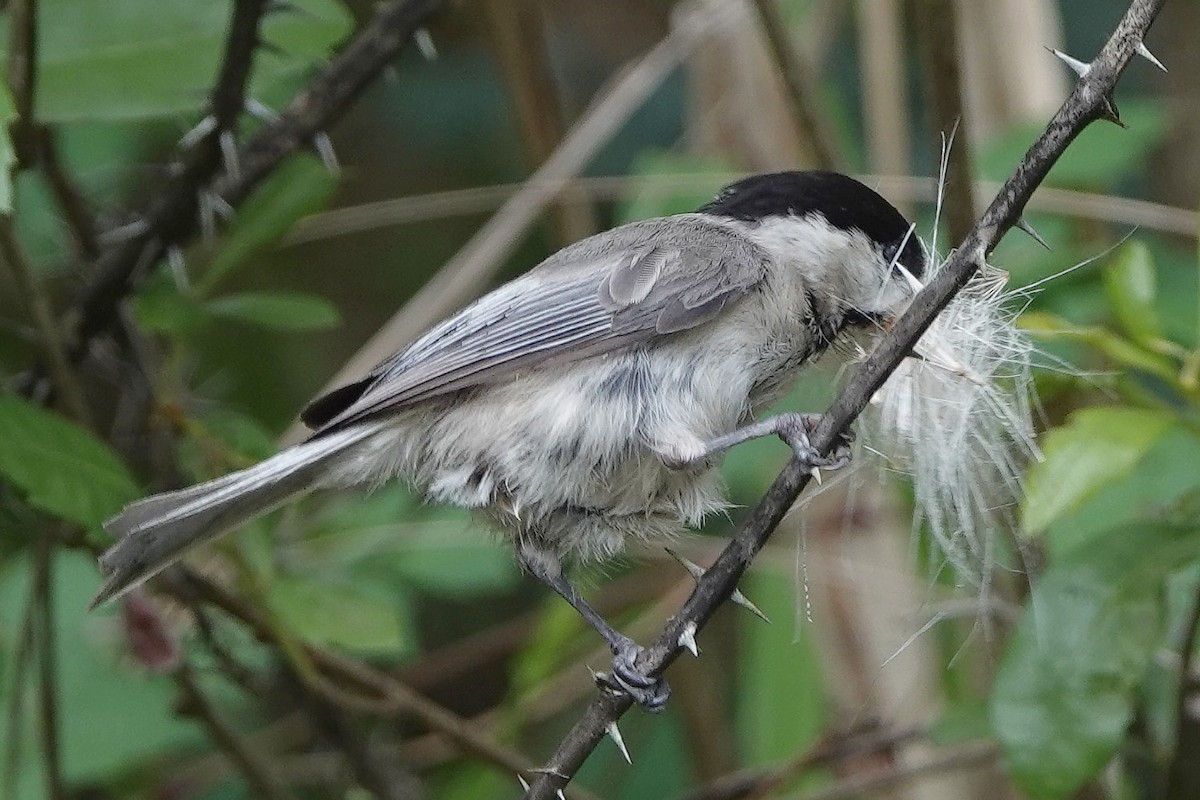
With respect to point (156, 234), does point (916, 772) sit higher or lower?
lower

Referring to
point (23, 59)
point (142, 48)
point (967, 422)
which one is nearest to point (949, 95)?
point (967, 422)

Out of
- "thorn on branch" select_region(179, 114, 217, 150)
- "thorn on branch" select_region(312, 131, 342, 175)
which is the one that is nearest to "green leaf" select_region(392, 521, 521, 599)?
"thorn on branch" select_region(312, 131, 342, 175)

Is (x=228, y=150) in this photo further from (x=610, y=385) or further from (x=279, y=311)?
(x=610, y=385)

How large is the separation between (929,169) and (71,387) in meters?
2.49

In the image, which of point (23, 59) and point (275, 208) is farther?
point (275, 208)

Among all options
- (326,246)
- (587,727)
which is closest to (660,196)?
(587,727)

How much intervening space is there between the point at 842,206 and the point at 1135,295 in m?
0.49

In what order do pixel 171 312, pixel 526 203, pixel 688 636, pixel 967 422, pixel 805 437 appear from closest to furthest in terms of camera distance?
1. pixel 688 636
2. pixel 805 437
3. pixel 967 422
4. pixel 171 312
5. pixel 526 203

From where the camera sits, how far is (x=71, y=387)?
203 cm

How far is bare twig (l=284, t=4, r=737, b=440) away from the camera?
2.80 metres

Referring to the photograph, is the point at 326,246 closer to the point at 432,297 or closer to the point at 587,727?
the point at 432,297

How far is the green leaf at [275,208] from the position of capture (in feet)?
6.84

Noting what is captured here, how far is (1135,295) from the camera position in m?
1.61

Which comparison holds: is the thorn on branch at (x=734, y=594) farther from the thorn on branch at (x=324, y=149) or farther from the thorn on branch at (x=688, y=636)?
the thorn on branch at (x=324, y=149)
